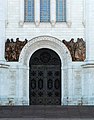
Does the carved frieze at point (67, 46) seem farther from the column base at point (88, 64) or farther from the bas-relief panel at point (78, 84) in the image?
the bas-relief panel at point (78, 84)

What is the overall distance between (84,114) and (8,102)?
263 inches

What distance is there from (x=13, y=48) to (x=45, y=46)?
2067 mm

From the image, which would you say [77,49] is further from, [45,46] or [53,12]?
[53,12]

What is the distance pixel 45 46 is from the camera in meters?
29.9

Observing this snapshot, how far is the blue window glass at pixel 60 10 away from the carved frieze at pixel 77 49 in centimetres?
169

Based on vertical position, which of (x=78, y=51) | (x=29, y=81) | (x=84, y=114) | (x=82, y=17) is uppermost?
(x=82, y=17)

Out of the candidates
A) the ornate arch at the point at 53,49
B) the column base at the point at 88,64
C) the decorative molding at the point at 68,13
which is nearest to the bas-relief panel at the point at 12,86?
the ornate arch at the point at 53,49

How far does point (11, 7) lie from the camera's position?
29.9 meters

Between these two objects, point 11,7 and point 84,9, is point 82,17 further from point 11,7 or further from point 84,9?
point 11,7

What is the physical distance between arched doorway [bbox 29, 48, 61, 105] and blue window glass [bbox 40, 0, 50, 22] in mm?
1972

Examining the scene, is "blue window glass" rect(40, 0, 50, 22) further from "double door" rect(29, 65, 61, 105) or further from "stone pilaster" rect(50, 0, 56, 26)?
"double door" rect(29, 65, 61, 105)

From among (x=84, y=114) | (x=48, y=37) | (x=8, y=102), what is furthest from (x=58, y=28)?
(x=84, y=114)

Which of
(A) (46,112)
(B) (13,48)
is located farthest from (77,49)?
(A) (46,112)

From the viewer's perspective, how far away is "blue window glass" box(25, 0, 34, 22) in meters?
30.2
